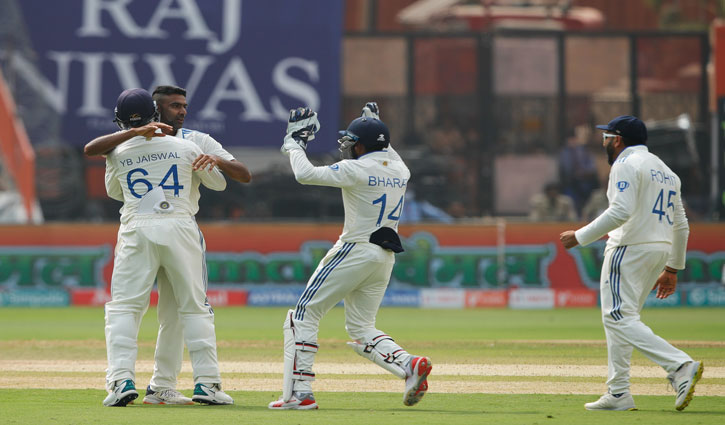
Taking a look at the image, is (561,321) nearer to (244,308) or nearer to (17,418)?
(244,308)

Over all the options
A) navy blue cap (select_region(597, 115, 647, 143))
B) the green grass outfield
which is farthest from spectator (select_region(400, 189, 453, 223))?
navy blue cap (select_region(597, 115, 647, 143))

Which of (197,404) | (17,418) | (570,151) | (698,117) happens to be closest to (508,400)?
(197,404)

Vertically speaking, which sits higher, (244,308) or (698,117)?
(698,117)

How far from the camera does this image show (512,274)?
19234 millimetres

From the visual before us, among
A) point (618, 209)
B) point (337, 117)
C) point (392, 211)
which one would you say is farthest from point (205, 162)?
point (337, 117)

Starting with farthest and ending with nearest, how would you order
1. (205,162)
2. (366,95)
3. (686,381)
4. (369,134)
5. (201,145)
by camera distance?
1. (366,95)
2. (201,145)
3. (369,134)
4. (205,162)
5. (686,381)

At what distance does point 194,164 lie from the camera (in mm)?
7734

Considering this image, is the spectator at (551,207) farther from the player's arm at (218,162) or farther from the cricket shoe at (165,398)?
the cricket shoe at (165,398)

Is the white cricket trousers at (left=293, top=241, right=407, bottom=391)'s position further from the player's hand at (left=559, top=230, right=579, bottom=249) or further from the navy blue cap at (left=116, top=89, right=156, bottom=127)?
the navy blue cap at (left=116, top=89, right=156, bottom=127)

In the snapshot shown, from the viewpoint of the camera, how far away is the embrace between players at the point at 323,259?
24.7ft

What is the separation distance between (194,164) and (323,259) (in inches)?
41.9

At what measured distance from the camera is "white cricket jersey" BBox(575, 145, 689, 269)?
7570mm

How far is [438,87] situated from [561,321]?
805cm

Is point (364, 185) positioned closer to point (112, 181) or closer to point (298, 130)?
point (298, 130)
